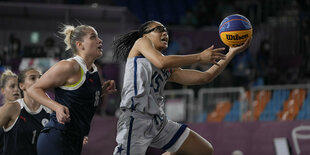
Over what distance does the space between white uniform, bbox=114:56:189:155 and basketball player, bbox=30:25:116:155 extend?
32 centimetres

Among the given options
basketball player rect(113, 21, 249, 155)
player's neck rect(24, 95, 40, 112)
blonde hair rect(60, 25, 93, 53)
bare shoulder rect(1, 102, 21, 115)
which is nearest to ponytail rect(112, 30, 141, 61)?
basketball player rect(113, 21, 249, 155)

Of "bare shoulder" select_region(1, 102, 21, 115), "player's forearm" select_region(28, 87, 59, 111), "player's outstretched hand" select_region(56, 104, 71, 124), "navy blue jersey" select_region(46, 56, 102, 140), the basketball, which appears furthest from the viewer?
"bare shoulder" select_region(1, 102, 21, 115)

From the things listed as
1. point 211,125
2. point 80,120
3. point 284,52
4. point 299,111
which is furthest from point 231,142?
point 284,52

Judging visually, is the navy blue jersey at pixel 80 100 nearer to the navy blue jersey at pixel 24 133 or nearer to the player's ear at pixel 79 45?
the player's ear at pixel 79 45

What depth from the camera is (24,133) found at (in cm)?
570

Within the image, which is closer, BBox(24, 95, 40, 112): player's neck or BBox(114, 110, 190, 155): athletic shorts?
BBox(114, 110, 190, 155): athletic shorts

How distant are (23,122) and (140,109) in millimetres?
1708

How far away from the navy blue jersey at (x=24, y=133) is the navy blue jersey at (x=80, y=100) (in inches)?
45.1

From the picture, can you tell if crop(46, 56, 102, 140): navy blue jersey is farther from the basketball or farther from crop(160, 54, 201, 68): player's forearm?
the basketball

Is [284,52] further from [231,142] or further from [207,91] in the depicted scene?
[231,142]

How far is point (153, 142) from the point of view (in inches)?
195

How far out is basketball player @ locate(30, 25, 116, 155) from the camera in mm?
4508

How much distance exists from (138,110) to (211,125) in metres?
4.01

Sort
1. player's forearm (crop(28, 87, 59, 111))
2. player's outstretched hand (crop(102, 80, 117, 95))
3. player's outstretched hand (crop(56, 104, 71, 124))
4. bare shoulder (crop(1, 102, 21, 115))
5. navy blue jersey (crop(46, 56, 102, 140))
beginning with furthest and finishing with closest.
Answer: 1. bare shoulder (crop(1, 102, 21, 115))
2. player's outstretched hand (crop(102, 80, 117, 95))
3. navy blue jersey (crop(46, 56, 102, 140))
4. player's forearm (crop(28, 87, 59, 111))
5. player's outstretched hand (crop(56, 104, 71, 124))
